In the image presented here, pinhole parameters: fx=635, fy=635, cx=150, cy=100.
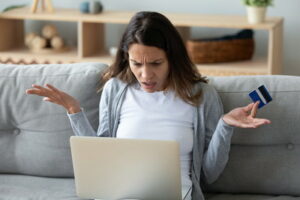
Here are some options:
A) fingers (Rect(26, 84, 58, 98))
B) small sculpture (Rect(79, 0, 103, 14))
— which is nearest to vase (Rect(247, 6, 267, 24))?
small sculpture (Rect(79, 0, 103, 14))

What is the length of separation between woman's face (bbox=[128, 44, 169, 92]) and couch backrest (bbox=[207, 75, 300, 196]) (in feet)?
0.75

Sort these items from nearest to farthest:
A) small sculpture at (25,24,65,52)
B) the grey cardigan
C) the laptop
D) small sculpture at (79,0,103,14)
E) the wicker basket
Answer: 1. the laptop
2. the grey cardigan
3. the wicker basket
4. small sculpture at (79,0,103,14)
5. small sculpture at (25,24,65,52)

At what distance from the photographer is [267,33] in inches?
147

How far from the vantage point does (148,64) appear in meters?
1.94

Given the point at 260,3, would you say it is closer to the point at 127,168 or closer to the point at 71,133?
the point at 71,133

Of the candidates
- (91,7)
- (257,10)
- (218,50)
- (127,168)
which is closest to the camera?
(127,168)

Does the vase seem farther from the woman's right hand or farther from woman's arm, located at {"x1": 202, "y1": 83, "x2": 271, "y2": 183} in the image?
the woman's right hand

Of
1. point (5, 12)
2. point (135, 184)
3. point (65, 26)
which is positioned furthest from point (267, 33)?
point (135, 184)

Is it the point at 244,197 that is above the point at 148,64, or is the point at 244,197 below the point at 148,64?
below

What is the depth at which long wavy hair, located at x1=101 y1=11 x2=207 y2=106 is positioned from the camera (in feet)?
6.40

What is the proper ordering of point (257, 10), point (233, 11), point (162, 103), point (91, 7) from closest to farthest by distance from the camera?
point (162, 103), point (257, 10), point (91, 7), point (233, 11)

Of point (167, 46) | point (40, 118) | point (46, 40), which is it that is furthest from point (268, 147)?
point (46, 40)

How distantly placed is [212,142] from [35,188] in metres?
0.62

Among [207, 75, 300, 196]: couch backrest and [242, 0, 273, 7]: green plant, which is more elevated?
[242, 0, 273, 7]: green plant
